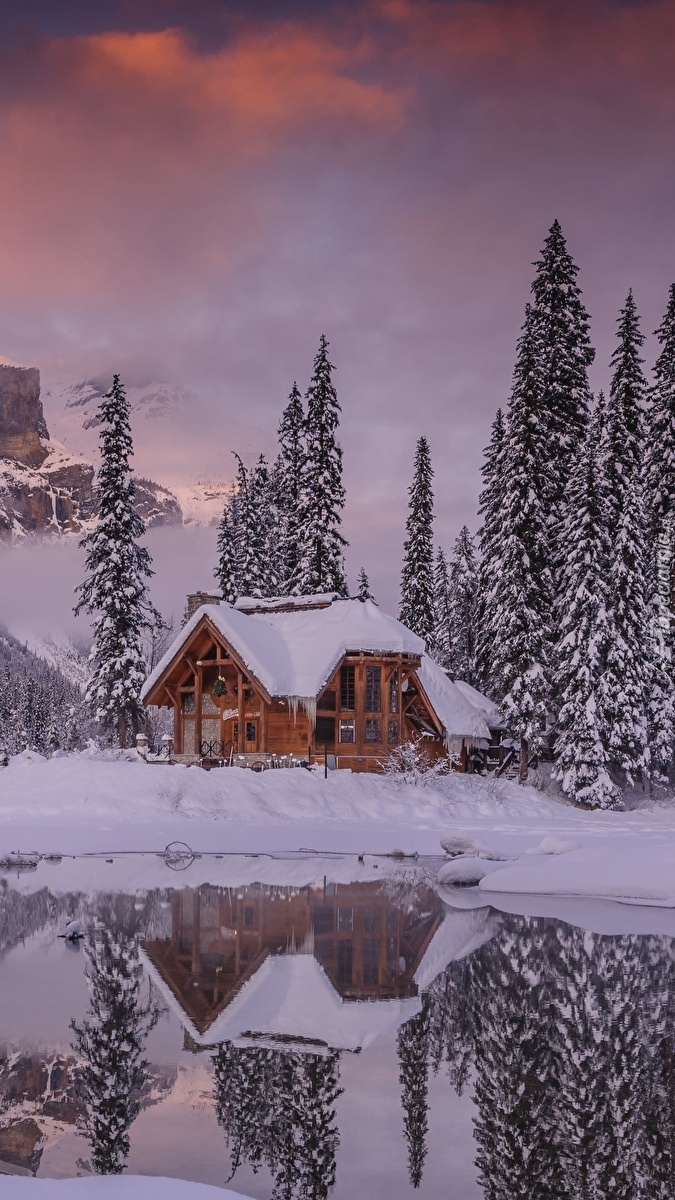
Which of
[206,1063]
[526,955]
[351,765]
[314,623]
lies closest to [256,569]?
[314,623]

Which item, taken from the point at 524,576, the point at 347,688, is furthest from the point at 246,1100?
the point at 524,576

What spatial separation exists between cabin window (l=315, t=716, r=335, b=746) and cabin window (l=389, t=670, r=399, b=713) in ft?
7.94

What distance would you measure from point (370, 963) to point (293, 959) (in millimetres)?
986

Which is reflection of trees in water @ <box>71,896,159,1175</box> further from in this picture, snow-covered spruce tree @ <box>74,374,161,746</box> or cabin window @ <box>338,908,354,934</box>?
snow-covered spruce tree @ <box>74,374,161,746</box>

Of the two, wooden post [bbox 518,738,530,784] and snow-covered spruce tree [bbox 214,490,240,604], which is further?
snow-covered spruce tree [bbox 214,490,240,604]

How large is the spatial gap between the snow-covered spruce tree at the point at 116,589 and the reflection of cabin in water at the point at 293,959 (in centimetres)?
2676

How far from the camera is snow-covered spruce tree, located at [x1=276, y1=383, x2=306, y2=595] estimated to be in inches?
2147

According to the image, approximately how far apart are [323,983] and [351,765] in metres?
29.2

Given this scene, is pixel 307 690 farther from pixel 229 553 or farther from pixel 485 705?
pixel 229 553

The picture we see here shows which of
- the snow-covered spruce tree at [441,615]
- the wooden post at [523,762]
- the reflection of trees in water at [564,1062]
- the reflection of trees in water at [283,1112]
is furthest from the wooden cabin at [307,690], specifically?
the reflection of trees in water at [283,1112]

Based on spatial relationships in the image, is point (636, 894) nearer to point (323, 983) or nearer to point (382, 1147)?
point (323, 983)

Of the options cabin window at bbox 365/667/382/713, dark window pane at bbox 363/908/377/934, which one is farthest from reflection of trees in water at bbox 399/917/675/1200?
cabin window at bbox 365/667/382/713

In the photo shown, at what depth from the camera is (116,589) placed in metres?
46.2

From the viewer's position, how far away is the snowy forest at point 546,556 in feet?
135
